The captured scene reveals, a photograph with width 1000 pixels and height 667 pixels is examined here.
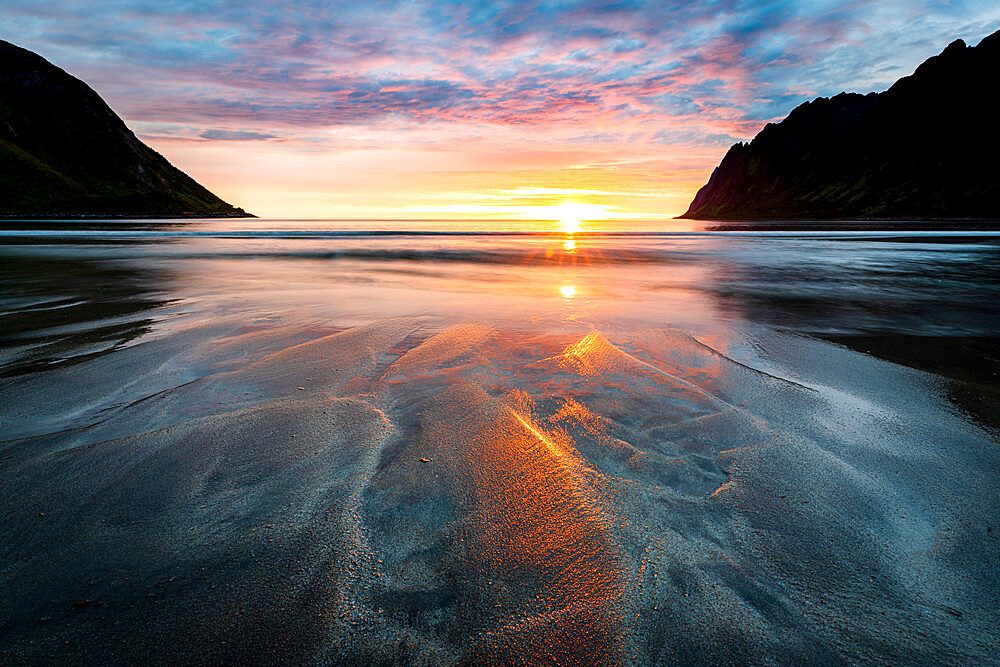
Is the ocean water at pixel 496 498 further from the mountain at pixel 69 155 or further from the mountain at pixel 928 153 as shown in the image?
the mountain at pixel 69 155

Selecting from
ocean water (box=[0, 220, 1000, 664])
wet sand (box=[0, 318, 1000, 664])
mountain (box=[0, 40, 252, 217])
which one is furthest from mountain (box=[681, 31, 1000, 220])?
mountain (box=[0, 40, 252, 217])

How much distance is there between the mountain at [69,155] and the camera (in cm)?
12419

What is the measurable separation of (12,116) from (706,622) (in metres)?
229

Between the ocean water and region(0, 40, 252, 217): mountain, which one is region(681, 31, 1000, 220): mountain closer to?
the ocean water

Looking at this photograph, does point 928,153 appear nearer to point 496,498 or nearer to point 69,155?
point 496,498

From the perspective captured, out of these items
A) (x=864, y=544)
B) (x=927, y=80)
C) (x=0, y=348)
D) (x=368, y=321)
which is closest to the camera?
(x=864, y=544)

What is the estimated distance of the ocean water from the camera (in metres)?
2.04

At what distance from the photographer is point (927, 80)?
14812cm

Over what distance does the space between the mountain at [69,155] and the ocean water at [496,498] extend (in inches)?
6049

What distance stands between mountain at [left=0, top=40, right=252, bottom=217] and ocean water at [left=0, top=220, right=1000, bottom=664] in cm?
15365

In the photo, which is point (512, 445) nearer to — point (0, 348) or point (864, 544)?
point (864, 544)

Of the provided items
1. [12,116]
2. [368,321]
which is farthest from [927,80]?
[12,116]

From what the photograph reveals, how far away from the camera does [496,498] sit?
2.98 metres

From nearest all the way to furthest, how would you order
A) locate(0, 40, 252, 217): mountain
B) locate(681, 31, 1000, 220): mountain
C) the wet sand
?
the wet sand < locate(681, 31, 1000, 220): mountain < locate(0, 40, 252, 217): mountain
